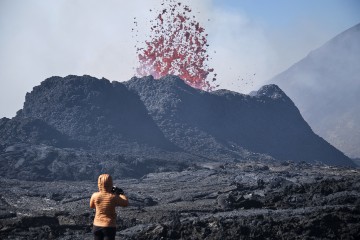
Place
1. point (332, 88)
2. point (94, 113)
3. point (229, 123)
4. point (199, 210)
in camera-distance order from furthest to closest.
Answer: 1. point (332, 88)
2. point (229, 123)
3. point (94, 113)
4. point (199, 210)

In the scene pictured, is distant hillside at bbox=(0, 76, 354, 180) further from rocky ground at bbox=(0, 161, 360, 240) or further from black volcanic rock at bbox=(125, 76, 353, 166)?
rocky ground at bbox=(0, 161, 360, 240)

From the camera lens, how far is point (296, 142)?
157 feet

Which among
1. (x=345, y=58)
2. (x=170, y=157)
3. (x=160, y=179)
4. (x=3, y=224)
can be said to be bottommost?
(x=3, y=224)

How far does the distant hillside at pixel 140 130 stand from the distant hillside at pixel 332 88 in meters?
28.7

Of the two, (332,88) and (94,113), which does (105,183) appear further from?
(332,88)

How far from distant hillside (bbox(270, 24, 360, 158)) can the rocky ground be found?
184 feet

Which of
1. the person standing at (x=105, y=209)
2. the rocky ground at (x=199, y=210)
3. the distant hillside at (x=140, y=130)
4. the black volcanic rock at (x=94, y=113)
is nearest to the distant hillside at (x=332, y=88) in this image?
the distant hillside at (x=140, y=130)

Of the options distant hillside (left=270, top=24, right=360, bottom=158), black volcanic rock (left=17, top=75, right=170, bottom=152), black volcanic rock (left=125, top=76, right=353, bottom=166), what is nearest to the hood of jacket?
black volcanic rock (left=17, top=75, right=170, bottom=152)

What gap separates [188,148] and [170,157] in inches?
177

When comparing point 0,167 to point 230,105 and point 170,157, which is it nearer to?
point 170,157

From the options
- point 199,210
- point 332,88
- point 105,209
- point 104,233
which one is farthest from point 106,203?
point 332,88

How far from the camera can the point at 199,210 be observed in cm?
1514

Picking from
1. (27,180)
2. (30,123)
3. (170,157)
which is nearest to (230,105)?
(170,157)

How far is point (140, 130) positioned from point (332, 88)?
75114 mm
